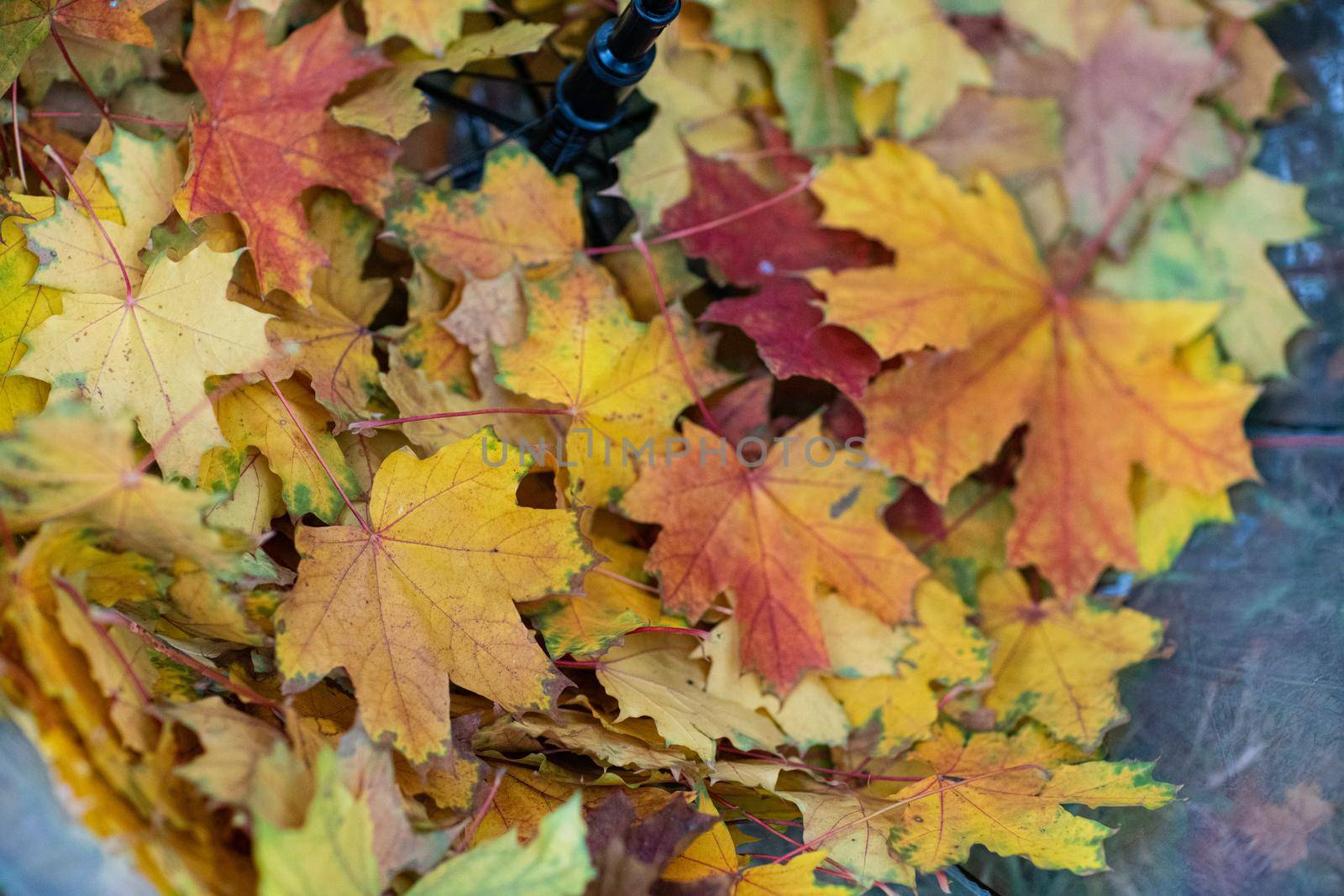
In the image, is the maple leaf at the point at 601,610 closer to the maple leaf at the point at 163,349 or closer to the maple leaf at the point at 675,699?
the maple leaf at the point at 675,699

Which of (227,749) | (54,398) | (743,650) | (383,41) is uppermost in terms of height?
(383,41)

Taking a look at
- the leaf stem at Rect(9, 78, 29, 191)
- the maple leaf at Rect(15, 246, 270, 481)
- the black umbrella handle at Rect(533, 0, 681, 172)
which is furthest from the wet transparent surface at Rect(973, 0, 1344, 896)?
the leaf stem at Rect(9, 78, 29, 191)

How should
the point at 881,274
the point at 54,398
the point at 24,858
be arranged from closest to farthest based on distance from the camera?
1. the point at 24,858
2. the point at 54,398
3. the point at 881,274

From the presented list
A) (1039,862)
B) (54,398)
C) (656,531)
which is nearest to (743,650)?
(656,531)

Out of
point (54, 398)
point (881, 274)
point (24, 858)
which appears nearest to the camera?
point (24, 858)

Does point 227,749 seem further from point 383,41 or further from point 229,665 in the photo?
point 383,41

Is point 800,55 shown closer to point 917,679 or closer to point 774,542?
point 774,542

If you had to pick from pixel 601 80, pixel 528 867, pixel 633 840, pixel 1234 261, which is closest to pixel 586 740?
pixel 633 840
